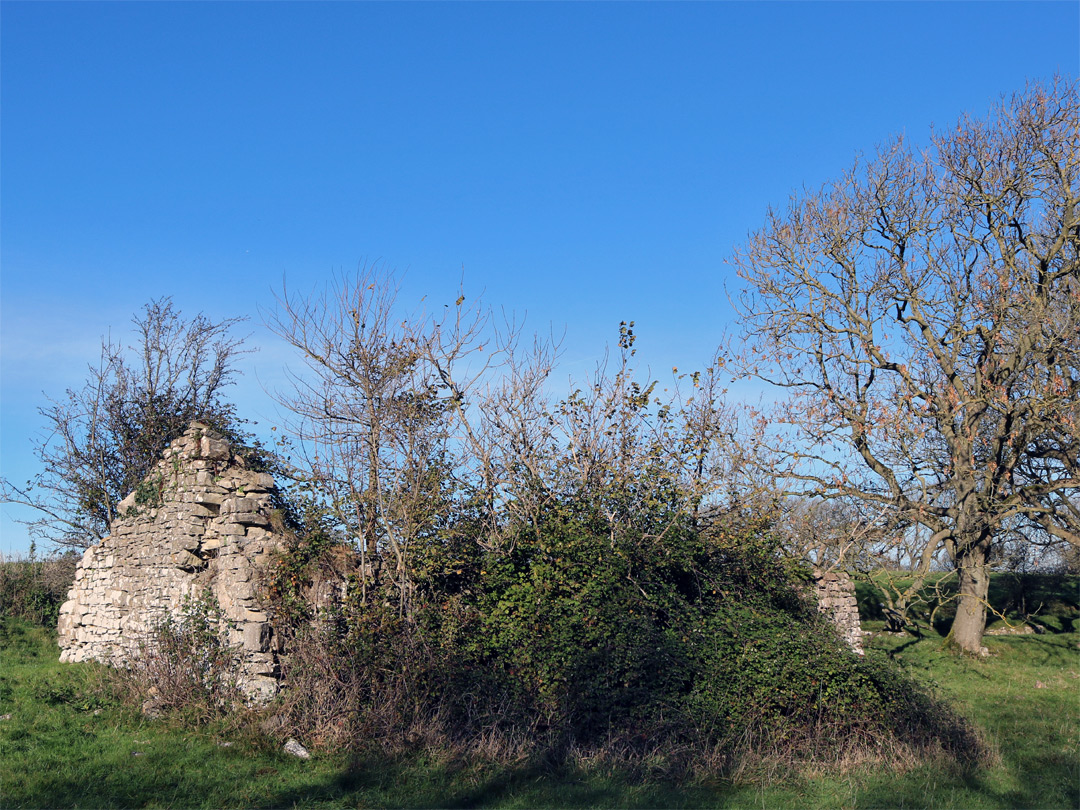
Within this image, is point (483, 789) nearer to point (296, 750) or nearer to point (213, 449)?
point (296, 750)

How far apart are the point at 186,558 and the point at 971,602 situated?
1650 cm

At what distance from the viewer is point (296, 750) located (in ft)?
28.3

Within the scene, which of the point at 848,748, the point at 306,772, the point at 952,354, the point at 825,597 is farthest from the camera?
the point at 952,354

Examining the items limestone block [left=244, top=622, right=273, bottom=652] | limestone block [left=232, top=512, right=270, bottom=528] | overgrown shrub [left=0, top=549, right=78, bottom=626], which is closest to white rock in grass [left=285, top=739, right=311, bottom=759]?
limestone block [left=244, top=622, right=273, bottom=652]

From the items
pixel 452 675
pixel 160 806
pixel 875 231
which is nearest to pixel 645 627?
pixel 452 675

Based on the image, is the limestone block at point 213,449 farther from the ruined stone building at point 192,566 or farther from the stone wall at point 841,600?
the stone wall at point 841,600

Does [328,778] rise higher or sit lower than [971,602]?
lower

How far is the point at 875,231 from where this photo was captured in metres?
18.0

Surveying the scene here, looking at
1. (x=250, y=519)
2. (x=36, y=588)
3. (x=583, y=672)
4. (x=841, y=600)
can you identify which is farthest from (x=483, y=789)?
(x=36, y=588)

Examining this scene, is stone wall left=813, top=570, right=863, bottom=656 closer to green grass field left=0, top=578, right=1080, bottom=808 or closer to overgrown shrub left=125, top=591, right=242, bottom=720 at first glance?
green grass field left=0, top=578, right=1080, bottom=808

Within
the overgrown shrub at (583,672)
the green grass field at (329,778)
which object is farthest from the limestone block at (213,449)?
the green grass field at (329,778)

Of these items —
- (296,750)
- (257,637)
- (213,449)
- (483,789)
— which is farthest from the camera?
(213,449)

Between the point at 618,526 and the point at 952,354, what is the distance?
32.3ft

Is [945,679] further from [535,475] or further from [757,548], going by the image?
[535,475]
